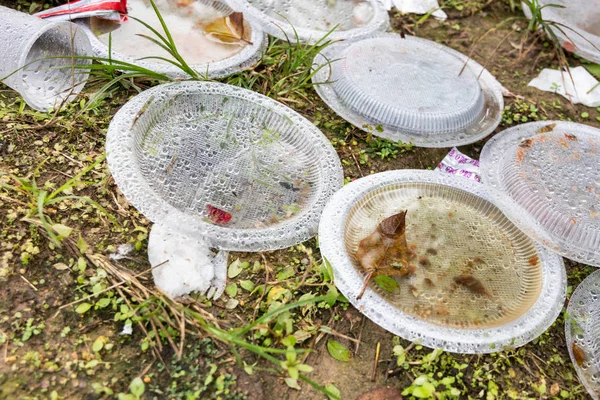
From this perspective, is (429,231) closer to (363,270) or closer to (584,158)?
(363,270)

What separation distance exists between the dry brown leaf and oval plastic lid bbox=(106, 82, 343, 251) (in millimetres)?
220

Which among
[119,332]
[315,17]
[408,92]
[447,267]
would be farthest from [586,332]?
[315,17]

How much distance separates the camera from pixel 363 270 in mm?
1990

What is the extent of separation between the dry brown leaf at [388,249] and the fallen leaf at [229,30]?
1254 millimetres

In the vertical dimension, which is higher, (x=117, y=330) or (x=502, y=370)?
(x=117, y=330)

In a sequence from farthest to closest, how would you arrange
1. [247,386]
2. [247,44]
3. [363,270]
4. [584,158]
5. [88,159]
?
[247,44] → [584,158] → [88,159] → [363,270] → [247,386]

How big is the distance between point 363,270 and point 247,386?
57 cm

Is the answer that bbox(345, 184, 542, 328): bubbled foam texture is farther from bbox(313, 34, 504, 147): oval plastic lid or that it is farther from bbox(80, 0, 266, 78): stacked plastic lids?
bbox(80, 0, 266, 78): stacked plastic lids

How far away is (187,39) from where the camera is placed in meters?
2.77

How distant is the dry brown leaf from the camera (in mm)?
2012

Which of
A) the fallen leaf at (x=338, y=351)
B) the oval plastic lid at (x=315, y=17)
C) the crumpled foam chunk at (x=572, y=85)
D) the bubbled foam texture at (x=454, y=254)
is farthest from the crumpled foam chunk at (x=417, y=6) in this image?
the fallen leaf at (x=338, y=351)

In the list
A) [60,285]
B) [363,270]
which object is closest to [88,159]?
[60,285]

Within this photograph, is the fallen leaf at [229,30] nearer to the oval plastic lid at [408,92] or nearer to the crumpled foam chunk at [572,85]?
the oval plastic lid at [408,92]

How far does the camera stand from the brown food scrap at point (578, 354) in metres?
1.97
